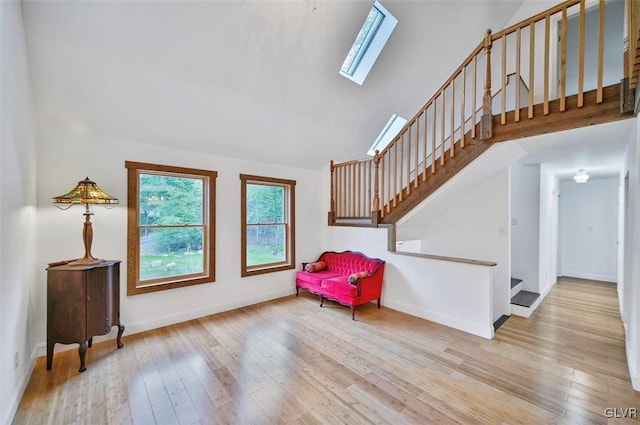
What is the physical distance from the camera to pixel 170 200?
12.1ft

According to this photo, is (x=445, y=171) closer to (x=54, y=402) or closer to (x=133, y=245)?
(x=133, y=245)

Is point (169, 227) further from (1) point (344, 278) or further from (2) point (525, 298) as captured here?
(2) point (525, 298)

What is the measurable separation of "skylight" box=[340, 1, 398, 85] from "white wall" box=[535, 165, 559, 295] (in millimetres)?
3237

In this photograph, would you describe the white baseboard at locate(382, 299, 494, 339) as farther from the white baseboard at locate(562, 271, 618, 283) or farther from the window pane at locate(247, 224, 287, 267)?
the white baseboard at locate(562, 271, 618, 283)

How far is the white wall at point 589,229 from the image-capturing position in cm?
575

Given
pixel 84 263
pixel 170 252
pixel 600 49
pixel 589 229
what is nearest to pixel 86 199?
pixel 84 263

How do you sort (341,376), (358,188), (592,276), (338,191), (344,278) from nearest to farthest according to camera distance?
(341,376)
(344,278)
(358,188)
(338,191)
(592,276)

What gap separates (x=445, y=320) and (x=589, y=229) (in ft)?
16.9

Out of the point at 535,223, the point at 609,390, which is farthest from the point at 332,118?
the point at 609,390

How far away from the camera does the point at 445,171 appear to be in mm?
3371

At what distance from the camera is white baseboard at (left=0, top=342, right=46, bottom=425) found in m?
1.84

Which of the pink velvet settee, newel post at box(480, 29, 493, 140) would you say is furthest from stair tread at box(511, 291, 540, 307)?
newel post at box(480, 29, 493, 140)

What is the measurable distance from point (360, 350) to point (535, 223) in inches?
147

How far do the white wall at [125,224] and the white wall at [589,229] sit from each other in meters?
6.29
